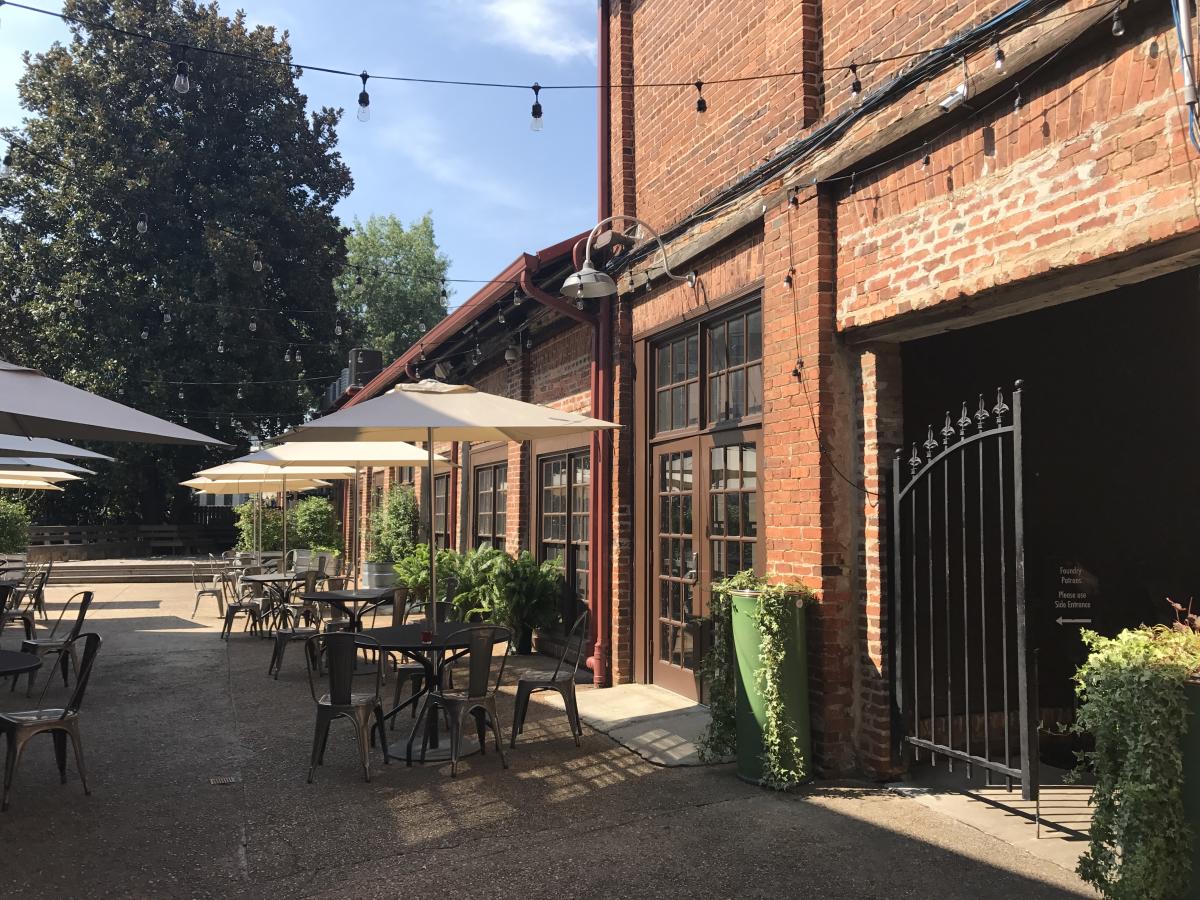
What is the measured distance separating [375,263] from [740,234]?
1731 inches

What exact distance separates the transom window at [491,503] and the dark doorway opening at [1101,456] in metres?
7.07

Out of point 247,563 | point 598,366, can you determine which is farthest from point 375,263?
point 598,366

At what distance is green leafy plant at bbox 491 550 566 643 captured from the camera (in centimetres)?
980

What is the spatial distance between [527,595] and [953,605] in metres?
5.10

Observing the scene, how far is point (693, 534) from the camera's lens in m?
7.35

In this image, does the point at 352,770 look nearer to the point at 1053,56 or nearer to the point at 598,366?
the point at 598,366

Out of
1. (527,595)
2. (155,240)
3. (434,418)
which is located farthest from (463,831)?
(155,240)

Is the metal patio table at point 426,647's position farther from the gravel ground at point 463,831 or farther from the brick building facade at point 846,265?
the brick building facade at point 846,265

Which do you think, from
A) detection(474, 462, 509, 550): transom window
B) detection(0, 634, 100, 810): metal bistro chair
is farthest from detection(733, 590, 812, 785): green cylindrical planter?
detection(474, 462, 509, 550): transom window

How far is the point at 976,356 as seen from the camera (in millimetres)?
5844

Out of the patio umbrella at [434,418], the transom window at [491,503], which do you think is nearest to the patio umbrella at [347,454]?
the transom window at [491,503]

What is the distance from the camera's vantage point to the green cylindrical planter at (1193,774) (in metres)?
3.47

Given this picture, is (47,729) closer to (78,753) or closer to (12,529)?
(78,753)

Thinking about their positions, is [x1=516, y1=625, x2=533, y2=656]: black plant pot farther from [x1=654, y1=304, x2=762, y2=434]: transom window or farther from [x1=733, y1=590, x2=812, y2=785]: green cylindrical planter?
[x1=733, y1=590, x2=812, y2=785]: green cylindrical planter
